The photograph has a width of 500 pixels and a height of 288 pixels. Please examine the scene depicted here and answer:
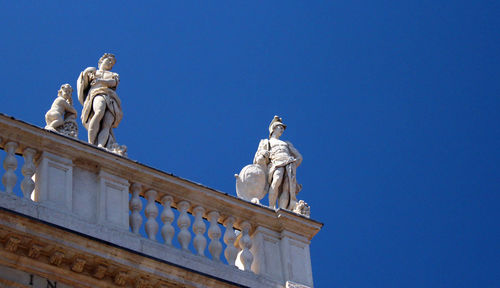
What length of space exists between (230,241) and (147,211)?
4.15ft

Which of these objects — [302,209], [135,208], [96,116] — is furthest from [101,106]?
[302,209]

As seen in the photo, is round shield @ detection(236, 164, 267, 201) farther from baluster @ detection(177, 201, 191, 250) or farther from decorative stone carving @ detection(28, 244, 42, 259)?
decorative stone carving @ detection(28, 244, 42, 259)

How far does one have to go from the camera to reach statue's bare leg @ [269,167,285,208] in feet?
62.0

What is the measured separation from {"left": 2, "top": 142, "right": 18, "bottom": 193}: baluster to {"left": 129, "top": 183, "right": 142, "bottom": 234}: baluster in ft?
5.32

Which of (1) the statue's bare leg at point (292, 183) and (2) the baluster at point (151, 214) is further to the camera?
(1) the statue's bare leg at point (292, 183)

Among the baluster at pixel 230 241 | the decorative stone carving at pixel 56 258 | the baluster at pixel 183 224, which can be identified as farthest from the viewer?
the baluster at pixel 230 241

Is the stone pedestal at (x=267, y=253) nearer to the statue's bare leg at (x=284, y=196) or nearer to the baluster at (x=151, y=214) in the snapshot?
the statue's bare leg at (x=284, y=196)

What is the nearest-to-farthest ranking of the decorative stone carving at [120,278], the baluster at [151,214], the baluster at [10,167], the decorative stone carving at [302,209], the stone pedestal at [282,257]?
the decorative stone carving at [120,278], the baluster at [10,167], the baluster at [151,214], the stone pedestal at [282,257], the decorative stone carving at [302,209]

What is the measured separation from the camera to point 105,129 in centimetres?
1781

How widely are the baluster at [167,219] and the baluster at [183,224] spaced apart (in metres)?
0.14

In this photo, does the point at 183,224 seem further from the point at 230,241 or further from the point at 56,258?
the point at 56,258

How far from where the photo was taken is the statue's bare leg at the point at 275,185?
1891 cm

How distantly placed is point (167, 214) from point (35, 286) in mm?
2595

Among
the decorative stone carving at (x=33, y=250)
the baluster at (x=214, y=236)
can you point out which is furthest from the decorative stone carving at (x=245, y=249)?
the decorative stone carving at (x=33, y=250)
